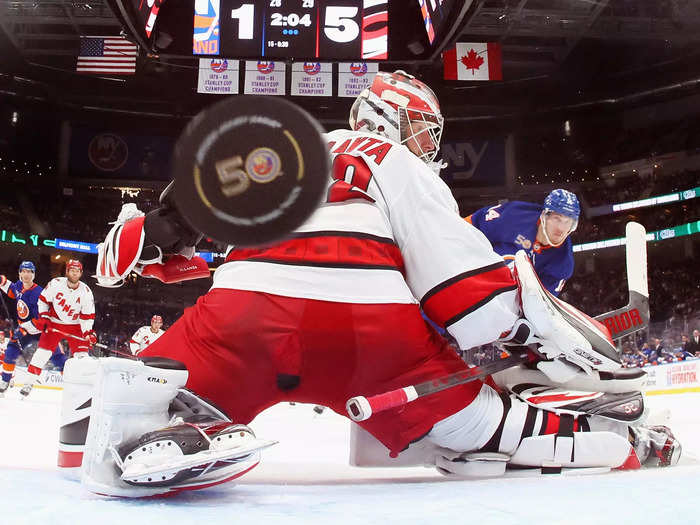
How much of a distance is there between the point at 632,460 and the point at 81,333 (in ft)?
22.8

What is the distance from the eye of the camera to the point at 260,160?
92 cm

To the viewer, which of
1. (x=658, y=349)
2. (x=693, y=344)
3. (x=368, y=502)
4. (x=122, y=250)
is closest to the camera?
(x=368, y=502)

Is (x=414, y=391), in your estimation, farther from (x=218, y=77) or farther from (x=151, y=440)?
(x=218, y=77)

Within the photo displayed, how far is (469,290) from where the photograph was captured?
1.56 m

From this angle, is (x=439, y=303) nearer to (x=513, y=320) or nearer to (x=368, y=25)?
(x=513, y=320)

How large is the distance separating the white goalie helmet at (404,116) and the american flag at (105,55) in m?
10.5

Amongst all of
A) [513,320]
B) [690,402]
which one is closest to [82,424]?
[513,320]

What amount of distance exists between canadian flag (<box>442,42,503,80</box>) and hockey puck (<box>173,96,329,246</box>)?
35.5ft

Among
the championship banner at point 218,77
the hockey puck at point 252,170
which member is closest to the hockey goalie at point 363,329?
the hockey puck at point 252,170

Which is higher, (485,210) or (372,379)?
(485,210)

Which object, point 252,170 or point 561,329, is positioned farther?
point 561,329

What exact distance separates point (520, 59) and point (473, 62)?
6055 millimetres

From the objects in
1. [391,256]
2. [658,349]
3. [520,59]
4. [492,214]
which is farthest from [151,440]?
[520,59]

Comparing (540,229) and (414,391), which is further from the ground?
(540,229)
